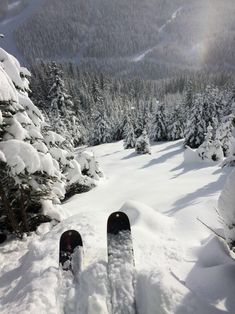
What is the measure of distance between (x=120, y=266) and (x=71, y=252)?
3.42 feet

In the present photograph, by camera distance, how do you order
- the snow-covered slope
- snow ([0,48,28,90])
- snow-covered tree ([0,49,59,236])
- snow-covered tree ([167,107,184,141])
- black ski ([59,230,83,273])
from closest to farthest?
the snow-covered slope → black ski ([59,230,83,273]) → snow-covered tree ([0,49,59,236]) → snow ([0,48,28,90]) → snow-covered tree ([167,107,184,141])

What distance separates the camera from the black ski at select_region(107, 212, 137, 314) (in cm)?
396

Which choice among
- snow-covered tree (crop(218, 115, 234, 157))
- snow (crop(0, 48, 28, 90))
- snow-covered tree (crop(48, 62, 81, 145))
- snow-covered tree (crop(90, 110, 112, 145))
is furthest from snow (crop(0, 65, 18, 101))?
snow-covered tree (crop(90, 110, 112, 145))

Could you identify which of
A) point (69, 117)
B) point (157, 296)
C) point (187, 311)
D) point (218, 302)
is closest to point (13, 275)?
point (157, 296)

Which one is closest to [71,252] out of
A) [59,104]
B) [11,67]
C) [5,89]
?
[5,89]

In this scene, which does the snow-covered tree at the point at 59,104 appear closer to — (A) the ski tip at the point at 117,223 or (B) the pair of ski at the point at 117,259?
(A) the ski tip at the point at 117,223

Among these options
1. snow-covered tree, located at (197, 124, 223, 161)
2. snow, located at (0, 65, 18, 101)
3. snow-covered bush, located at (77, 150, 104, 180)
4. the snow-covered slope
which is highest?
snow, located at (0, 65, 18, 101)

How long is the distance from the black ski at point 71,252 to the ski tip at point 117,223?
665 mm

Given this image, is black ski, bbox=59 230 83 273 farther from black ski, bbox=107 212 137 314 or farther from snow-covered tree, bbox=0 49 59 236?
snow-covered tree, bbox=0 49 59 236

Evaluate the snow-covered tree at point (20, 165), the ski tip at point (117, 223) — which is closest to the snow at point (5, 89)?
the snow-covered tree at point (20, 165)

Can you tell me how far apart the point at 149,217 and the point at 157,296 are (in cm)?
298

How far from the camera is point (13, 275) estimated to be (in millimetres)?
5508

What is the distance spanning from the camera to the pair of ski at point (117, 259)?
4.01 meters

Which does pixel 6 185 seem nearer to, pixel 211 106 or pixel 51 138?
pixel 51 138
